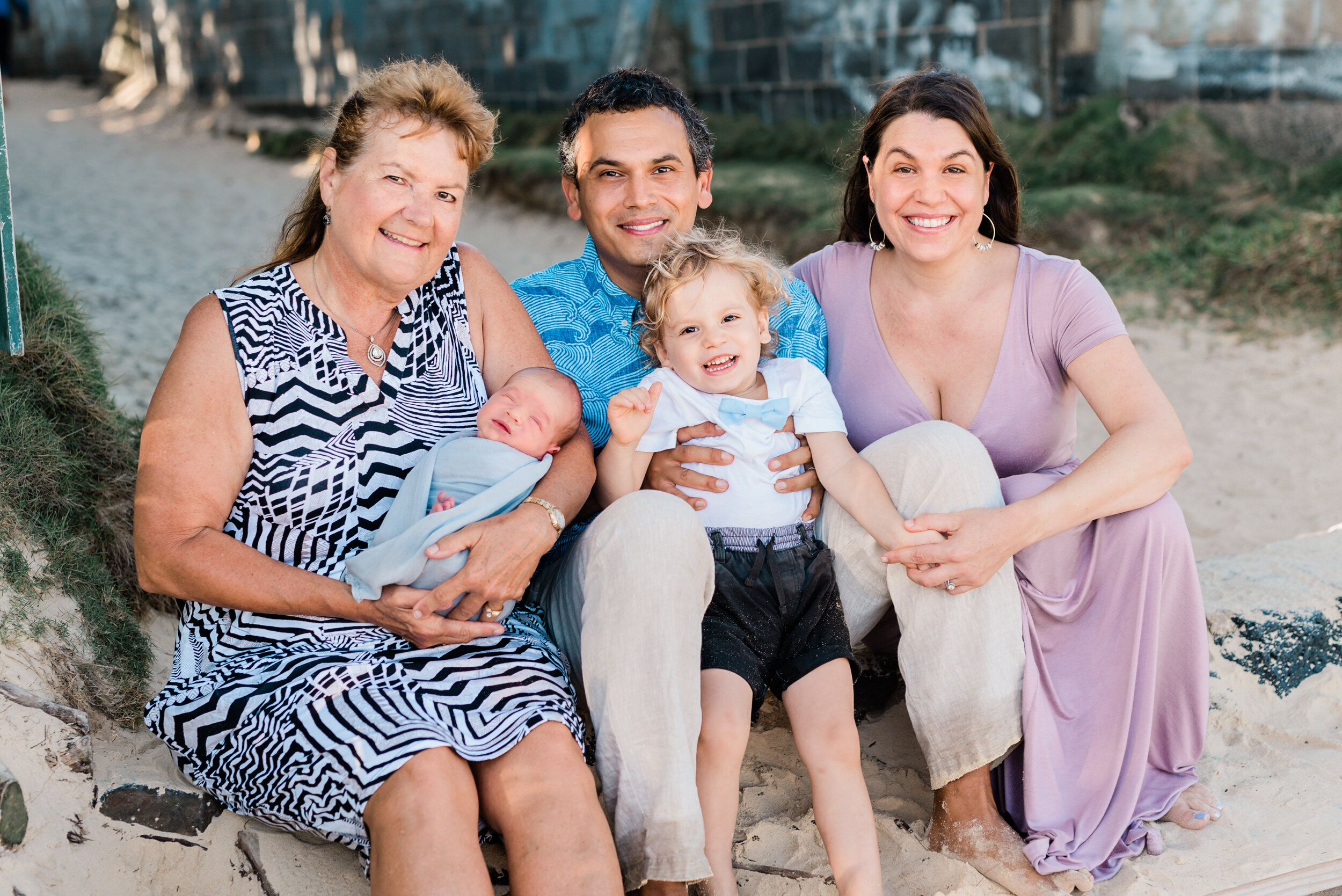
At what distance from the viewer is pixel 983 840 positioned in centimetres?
228

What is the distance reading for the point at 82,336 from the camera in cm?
343

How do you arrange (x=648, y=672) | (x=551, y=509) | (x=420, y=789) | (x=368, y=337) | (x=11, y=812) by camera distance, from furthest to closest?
(x=368, y=337) < (x=551, y=509) < (x=648, y=672) < (x=11, y=812) < (x=420, y=789)

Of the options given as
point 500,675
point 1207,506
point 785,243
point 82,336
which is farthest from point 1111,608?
point 785,243

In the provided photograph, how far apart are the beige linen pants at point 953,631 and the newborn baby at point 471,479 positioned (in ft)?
2.46

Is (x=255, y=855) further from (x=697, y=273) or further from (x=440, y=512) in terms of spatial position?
(x=697, y=273)

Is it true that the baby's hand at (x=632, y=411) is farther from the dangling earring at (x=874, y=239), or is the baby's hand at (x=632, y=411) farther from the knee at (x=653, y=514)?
the dangling earring at (x=874, y=239)

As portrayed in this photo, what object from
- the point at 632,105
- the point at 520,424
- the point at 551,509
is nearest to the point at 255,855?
the point at 551,509

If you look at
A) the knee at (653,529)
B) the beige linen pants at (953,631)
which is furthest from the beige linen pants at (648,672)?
the beige linen pants at (953,631)

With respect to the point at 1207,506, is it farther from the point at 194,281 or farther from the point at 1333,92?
the point at 194,281

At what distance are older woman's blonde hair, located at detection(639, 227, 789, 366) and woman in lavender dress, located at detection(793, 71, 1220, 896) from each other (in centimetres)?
35

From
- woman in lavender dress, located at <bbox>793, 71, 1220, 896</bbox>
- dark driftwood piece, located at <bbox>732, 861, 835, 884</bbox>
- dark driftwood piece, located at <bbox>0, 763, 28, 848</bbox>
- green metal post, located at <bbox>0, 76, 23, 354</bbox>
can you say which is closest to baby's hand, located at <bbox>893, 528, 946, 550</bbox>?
woman in lavender dress, located at <bbox>793, 71, 1220, 896</bbox>

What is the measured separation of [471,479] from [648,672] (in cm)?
55

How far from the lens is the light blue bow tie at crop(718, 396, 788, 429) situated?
249 centimetres

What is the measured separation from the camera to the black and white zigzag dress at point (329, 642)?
1.96 meters
